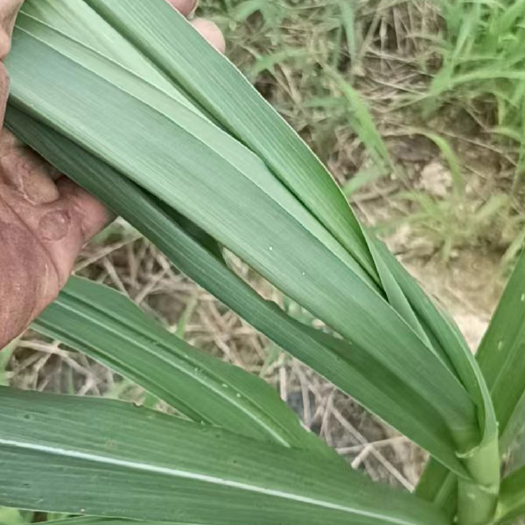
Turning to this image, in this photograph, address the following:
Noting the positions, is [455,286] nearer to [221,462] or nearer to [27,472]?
[221,462]

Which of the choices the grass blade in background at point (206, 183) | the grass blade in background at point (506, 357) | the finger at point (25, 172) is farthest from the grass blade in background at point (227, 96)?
the grass blade in background at point (506, 357)

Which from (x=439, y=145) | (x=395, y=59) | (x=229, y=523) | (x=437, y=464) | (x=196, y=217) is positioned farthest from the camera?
(x=395, y=59)

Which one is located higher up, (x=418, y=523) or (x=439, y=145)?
(x=439, y=145)

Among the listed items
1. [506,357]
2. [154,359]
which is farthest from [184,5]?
[506,357]

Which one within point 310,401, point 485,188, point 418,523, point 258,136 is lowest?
point 310,401

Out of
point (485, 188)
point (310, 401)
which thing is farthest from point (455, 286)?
point (310, 401)

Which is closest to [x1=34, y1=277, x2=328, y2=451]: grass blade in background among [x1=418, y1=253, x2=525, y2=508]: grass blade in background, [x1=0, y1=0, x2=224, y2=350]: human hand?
[x1=0, y1=0, x2=224, y2=350]: human hand

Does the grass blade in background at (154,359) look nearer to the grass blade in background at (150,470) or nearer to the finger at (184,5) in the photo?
the grass blade in background at (150,470)
